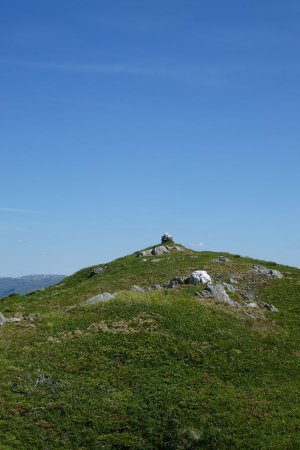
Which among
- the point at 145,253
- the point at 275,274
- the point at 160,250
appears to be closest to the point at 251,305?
the point at 275,274

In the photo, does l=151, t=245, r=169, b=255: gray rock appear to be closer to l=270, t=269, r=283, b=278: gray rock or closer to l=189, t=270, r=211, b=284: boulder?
l=270, t=269, r=283, b=278: gray rock

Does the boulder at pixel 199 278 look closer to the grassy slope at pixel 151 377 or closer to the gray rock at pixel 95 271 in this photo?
the grassy slope at pixel 151 377

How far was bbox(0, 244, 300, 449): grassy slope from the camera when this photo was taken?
2925 cm

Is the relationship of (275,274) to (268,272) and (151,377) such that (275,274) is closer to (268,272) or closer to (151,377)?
(268,272)

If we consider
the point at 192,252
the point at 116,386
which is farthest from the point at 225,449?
the point at 192,252

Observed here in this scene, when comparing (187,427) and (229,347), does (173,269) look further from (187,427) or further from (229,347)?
(187,427)

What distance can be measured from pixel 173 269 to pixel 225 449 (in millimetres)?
45978

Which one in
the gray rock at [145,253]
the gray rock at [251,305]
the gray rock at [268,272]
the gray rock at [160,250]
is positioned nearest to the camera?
the gray rock at [251,305]

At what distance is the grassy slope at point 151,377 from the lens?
1152 inches

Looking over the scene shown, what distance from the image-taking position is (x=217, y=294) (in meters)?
52.7

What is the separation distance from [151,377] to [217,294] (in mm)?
19073

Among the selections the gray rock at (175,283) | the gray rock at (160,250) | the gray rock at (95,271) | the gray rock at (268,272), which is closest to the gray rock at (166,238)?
the gray rock at (160,250)

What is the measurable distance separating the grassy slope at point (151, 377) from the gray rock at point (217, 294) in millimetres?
2019

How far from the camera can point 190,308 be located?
47.1 meters
